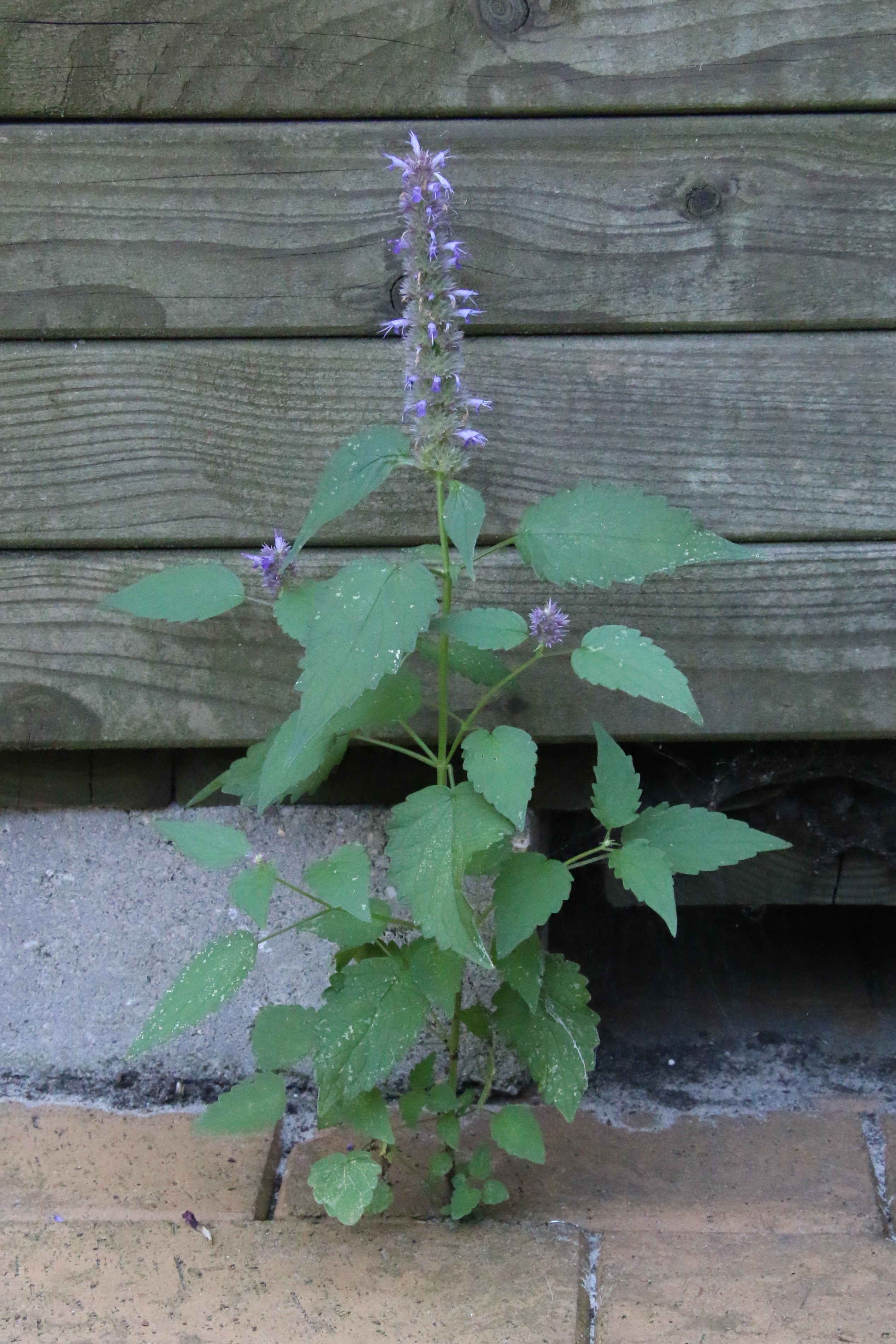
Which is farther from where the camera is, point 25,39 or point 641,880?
point 25,39

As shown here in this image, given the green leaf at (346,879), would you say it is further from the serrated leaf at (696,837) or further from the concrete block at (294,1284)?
the concrete block at (294,1284)

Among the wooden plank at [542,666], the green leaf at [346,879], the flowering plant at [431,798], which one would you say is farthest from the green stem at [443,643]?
the wooden plank at [542,666]

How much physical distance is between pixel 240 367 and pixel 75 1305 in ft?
3.92

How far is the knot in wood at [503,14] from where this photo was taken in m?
1.55

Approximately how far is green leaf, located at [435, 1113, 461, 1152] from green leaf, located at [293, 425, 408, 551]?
736 mm

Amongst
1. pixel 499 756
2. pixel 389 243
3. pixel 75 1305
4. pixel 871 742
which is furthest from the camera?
pixel 871 742

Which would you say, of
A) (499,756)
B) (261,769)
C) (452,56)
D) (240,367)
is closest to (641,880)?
(499,756)

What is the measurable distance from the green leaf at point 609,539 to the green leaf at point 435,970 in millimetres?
448

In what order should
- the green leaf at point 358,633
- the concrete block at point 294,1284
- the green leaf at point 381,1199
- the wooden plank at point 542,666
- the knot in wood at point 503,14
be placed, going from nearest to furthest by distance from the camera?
the green leaf at point 358,633 → the concrete block at point 294,1284 → the green leaf at point 381,1199 → the knot in wood at point 503,14 → the wooden plank at point 542,666

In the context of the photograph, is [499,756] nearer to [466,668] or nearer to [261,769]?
[466,668]

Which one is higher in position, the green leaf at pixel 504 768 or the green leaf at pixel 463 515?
the green leaf at pixel 463 515

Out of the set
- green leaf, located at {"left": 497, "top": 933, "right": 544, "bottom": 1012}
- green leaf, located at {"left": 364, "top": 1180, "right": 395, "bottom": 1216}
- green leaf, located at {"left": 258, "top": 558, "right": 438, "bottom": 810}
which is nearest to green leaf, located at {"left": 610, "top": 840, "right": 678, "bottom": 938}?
green leaf, located at {"left": 497, "top": 933, "right": 544, "bottom": 1012}

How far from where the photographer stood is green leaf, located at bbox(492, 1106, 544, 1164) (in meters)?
1.42

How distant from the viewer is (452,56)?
156cm
